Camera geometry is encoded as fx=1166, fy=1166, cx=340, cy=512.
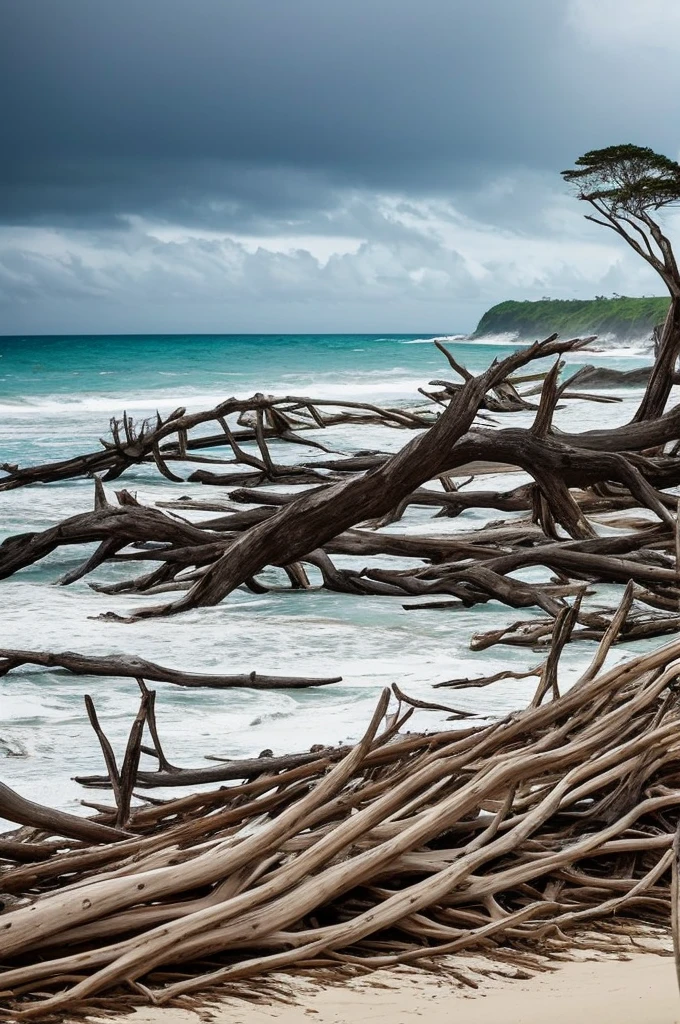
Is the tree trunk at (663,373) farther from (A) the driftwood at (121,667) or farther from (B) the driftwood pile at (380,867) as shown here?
(B) the driftwood pile at (380,867)

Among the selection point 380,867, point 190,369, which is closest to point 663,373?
point 380,867

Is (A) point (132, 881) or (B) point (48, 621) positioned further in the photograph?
(B) point (48, 621)

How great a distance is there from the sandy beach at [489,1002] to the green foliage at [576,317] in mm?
65745

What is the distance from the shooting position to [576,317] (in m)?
81.1

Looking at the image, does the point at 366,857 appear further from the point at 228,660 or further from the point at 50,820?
the point at 228,660

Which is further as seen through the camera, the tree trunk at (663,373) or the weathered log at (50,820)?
the tree trunk at (663,373)

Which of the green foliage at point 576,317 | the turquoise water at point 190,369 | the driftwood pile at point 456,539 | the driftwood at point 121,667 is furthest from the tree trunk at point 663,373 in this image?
the green foliage at point 576,317

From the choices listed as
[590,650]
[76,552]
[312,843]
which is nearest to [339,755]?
[312,843]

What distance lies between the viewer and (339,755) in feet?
Answer: 6.70

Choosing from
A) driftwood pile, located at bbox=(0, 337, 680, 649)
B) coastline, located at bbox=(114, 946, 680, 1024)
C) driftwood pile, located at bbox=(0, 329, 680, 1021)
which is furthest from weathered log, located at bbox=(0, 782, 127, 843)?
driftwood pile, located at bbox=(0, 337, 680, 649)

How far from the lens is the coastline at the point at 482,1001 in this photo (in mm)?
1471

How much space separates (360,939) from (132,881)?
33cm

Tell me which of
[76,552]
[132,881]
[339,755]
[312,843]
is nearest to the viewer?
[132,881]

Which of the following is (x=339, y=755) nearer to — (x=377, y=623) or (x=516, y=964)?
(x=516, y=964)
